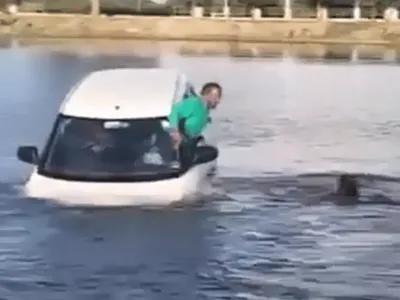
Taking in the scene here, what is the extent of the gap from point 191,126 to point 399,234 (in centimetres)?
259

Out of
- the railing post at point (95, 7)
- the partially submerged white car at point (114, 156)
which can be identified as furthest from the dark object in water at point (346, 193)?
the railing post at point (95, 7)

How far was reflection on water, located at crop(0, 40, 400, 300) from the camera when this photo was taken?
12133 mm

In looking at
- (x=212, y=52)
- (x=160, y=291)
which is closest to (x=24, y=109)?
(x=160, y=291)

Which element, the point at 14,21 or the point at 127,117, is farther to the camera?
the point at 14,21

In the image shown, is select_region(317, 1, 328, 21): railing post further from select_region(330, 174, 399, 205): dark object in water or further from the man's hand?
the man's hand

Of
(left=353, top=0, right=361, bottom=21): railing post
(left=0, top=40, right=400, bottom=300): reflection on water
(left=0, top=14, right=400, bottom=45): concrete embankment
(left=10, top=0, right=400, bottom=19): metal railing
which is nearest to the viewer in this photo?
(left=0, top=40, right=400, bottom=300): reflection on water

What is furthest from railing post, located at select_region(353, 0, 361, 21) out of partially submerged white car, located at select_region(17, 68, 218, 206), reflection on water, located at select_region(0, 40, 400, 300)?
partially submerged white car, located at select_region(17, 68, 218, 206)

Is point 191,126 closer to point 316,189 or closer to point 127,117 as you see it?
point 127,117

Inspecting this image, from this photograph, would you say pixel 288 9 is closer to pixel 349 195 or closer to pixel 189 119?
pixel 349 195

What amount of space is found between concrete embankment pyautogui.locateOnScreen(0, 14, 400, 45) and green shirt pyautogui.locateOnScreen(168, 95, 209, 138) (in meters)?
37.1

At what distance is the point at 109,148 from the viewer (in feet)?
49.0

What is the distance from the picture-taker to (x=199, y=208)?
1522 cm

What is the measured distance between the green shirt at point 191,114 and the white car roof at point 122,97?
95 millimetres

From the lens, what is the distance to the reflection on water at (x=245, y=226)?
12.1m
